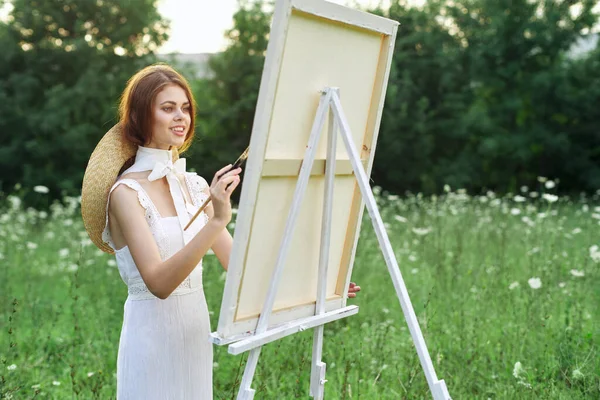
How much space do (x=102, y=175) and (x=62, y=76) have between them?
13.5 m

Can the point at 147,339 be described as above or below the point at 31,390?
above

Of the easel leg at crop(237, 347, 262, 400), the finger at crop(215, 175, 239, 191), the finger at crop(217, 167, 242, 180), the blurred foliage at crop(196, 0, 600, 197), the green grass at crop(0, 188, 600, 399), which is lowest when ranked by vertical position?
the green grass at crop(0, 188, 600, 399)

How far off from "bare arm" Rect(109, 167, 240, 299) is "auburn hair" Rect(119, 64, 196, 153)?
0.19 m

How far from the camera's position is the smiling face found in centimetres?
192

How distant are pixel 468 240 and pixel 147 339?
429 centimetres

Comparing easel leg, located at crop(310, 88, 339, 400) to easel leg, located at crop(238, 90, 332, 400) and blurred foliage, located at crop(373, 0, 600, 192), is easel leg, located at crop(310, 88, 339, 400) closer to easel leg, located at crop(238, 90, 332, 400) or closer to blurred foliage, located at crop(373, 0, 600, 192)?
easel leg, located at crop(238, 90, 332, 400)

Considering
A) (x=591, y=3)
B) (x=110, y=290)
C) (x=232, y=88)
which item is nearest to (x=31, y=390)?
(x=110, y=290)

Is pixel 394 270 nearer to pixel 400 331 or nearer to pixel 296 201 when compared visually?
pixel 296 201

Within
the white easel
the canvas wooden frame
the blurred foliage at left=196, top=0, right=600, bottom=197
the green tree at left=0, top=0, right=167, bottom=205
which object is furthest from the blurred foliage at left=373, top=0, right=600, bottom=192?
the white easel

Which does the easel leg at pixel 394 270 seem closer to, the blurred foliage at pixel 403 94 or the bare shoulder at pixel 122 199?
the bare shoulder at pixel 122 199

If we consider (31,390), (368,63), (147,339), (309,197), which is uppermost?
(368,63)

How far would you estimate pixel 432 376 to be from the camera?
181 cm

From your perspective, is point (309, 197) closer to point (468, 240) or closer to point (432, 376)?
point (432, 376)

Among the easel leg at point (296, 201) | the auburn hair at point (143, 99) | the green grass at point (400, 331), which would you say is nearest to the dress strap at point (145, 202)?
the auburn hair at point (143, 99)
